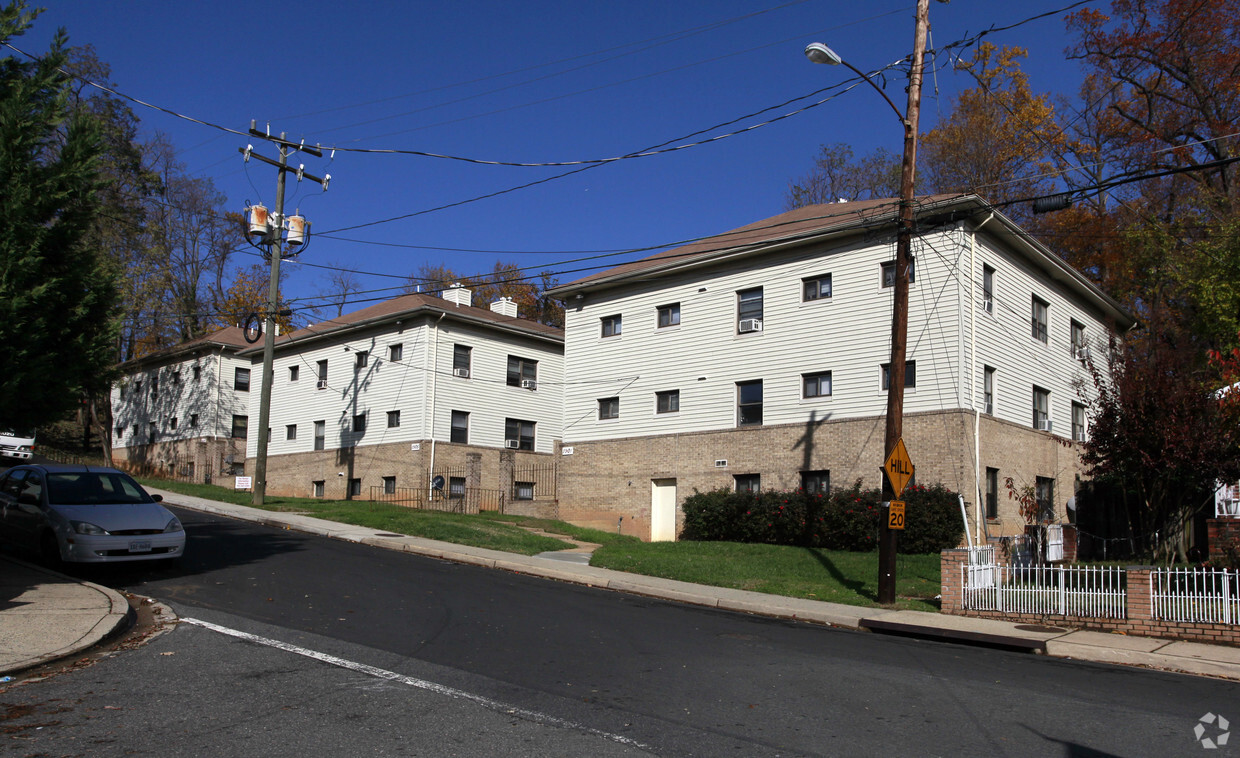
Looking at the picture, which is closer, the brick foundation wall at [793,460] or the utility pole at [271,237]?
the brick foundation wall at [793,460]

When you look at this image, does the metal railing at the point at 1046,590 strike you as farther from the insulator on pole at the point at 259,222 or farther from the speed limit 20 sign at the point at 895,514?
the insulator on pole at the point at 259,222

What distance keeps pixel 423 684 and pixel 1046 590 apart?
9981 mm

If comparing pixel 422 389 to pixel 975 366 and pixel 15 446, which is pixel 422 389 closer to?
pixel 15 446

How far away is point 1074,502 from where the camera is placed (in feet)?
89.0

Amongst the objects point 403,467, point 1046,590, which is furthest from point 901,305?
point 403,467

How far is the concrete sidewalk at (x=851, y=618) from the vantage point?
10727 millimetres

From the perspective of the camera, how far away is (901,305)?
15219 millimetres

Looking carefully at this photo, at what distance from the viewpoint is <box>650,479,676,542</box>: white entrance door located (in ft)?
92.0

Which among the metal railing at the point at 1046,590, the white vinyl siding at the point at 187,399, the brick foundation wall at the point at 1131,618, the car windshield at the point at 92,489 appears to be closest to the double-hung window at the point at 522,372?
the white vinyl siding at the point at 187,399

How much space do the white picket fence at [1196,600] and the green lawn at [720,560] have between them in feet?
10.7

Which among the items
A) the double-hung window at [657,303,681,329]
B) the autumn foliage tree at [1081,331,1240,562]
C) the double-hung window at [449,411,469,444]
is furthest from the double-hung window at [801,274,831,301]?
the double-hung window at [449,411,469,444]

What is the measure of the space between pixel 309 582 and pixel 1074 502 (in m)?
23.1

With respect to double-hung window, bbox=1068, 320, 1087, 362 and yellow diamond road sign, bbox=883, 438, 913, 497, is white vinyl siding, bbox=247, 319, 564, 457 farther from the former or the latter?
yellow diamond road sign, bbox=883, 438, 913, 497

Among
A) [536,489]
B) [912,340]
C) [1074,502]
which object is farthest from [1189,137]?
[536,489]
